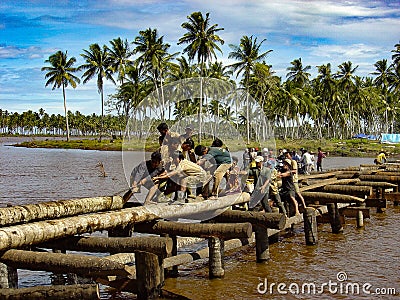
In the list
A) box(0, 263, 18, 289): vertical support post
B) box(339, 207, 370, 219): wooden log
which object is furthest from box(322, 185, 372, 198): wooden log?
box(0, 263, 18, 289): vertical support post

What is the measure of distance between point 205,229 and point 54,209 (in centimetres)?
257

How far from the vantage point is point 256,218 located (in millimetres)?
10234

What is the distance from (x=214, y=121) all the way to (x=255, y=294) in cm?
358

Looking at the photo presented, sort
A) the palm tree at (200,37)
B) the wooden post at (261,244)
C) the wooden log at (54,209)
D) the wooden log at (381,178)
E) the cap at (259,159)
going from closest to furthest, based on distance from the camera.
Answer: the wooden log at (54,209)
the wooden post at (261,244)
the cap at (259,159)
the wooden log at (381,178)
the palm tree at (200,37)

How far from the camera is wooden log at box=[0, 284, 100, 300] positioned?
18.6 feet

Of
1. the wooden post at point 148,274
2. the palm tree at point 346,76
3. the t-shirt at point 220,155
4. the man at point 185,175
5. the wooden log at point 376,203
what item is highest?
the palm tree at point 346,76

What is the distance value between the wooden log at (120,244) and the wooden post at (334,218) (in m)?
7.59

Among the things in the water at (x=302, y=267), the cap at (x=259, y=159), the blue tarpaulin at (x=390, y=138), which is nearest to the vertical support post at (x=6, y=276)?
the water at (x=302, y=267)

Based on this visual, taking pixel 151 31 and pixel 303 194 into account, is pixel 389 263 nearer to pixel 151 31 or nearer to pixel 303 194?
pixel 303 194

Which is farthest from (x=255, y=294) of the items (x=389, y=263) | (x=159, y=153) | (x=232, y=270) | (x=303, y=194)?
(x=303, y=194)

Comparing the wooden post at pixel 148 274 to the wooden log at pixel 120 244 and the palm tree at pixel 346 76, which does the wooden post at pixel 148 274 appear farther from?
the palm tree at pixel 346 76

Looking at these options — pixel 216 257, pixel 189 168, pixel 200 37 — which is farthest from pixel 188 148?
pixel 200 37

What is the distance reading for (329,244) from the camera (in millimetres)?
13523

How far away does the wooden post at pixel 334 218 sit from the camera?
1449cm
